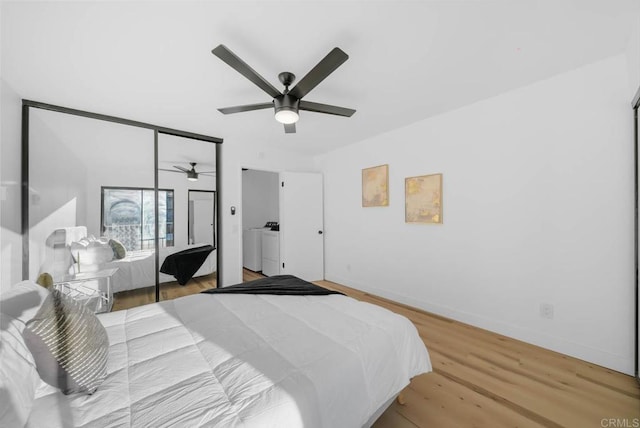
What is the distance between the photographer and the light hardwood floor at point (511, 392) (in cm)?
154

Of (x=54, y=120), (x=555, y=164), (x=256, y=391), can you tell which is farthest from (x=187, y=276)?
(x=555, y=164)

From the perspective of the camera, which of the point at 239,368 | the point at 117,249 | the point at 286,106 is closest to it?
the point at 239,368

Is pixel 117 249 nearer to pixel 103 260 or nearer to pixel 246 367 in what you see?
pixel 103 260

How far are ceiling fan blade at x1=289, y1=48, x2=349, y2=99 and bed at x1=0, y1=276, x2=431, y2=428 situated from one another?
1.59m

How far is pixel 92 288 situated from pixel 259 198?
12.5 feet

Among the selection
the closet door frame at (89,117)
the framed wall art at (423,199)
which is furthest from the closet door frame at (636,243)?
the closet door frame at (89,117)

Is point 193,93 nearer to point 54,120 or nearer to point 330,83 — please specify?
point 330,83

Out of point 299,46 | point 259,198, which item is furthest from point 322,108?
point 259,198

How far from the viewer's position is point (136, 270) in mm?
3188

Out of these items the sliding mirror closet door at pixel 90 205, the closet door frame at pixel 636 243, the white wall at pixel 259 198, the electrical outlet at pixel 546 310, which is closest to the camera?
the closet door frame at pixel 636 243

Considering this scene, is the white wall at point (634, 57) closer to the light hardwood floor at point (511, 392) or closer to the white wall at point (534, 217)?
the white wall at point (534, 217)

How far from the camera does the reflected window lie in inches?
119

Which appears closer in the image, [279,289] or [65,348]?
[65,348]

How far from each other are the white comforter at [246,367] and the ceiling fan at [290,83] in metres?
1.53
